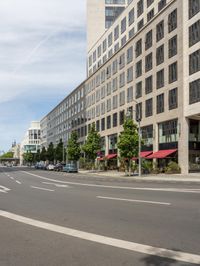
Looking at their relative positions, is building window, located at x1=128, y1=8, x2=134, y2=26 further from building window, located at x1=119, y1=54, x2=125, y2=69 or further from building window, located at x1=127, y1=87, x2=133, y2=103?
building window, located at x1=127, y1=87, x2=133, y2=103

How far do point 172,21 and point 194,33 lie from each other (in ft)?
20.7

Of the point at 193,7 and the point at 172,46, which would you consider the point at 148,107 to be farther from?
the point at 193,7

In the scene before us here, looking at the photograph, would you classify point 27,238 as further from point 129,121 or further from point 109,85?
point 109,85

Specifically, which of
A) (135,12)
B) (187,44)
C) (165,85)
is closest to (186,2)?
(187,44)

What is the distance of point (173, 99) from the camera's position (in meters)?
54.7

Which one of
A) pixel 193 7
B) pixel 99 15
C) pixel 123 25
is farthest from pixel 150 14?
pixel 99 15

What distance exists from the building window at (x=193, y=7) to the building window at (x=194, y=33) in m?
1.31

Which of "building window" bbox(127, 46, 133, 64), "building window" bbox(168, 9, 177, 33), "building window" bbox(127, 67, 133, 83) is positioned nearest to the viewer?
"building window" bbox(168, 9, 177, 33)

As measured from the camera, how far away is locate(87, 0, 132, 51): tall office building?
96.8 metres

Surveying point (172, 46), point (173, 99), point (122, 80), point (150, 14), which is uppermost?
point (150, 14)

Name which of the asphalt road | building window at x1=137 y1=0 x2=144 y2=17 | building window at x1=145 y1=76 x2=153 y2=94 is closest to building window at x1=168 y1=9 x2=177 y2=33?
building window at x1=145 y1=76 x2=153 y2=94

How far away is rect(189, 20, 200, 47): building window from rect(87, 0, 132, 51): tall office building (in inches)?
1859

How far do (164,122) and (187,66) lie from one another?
31.1 ft

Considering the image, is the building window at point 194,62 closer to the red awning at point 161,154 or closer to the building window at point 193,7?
the building window at point 193,7
